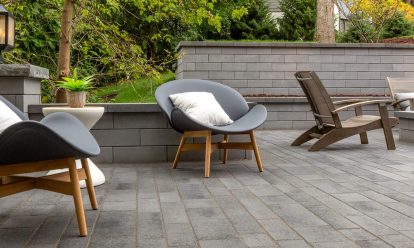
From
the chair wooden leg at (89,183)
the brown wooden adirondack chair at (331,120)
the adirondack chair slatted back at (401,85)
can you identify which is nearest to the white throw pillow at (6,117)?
the chair wooden leg at (89,183)

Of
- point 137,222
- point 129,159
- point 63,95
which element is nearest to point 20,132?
point 137,222

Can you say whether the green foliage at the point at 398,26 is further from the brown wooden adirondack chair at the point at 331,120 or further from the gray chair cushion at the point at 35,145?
the gray chair cushion at the point at 35,145

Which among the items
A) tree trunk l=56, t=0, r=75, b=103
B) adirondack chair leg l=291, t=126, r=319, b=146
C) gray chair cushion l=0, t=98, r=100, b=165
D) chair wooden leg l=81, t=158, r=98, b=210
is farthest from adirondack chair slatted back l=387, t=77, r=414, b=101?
gray chair cushion l=0, t=98, r=100, b=165

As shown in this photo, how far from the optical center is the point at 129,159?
5.07 m

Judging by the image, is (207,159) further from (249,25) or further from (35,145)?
(249,25)

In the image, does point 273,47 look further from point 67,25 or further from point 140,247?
point 140,247

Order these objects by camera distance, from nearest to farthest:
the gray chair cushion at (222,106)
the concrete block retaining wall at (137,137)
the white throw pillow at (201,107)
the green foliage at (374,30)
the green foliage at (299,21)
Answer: the gray chair cushion at (222,106) < the white throw pillow at (201,107) < the concrete block retaining wall at (137,137) < the green foliage at (374,30) < the green foliage at (299,21)

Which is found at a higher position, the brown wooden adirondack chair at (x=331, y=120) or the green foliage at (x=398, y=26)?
the green foliage at (x=398, y=26)

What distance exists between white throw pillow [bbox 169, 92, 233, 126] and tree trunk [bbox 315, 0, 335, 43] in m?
7.45

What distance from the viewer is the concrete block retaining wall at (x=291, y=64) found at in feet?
31.8

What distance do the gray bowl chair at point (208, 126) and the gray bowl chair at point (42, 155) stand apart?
1506 millimetres

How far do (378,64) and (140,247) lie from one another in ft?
28.0

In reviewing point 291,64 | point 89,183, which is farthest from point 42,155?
point 291,64

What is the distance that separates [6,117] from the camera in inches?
121
